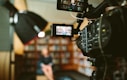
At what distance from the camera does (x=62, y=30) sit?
1700 mm

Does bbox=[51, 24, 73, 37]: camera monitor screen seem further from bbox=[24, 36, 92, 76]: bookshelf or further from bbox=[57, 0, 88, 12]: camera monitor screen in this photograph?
bbox=[24, 36, 92, 76]: bookshelf

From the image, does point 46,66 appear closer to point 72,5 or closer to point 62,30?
point 62,30

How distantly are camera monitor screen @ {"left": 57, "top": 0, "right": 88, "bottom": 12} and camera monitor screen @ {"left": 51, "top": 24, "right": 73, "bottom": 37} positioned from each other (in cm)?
18

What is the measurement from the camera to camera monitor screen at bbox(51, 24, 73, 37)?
1679 millimetres

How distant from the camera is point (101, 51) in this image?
1.15 metres

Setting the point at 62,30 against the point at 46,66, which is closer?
the point at 62,30

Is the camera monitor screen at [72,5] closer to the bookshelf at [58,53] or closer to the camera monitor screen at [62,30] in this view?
the camera monitor screen at [62,30]

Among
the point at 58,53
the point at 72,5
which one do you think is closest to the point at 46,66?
the point at 58,53

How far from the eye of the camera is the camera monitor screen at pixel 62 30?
1679 millimetres

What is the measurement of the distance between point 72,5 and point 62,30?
9.5 inches

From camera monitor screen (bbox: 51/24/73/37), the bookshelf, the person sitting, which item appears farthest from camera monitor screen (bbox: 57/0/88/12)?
the bookshelf

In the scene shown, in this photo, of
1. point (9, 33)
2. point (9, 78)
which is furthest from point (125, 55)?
point (9, 33)

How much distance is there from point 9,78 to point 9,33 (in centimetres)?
81

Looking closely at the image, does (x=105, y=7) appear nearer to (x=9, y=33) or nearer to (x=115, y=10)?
(x=115, y=10)
